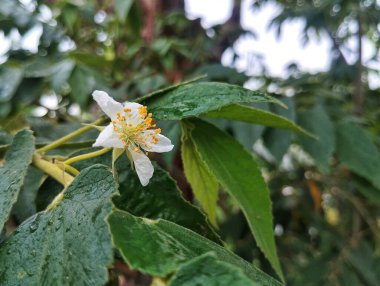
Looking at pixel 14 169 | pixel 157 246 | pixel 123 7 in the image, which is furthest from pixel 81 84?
pixel 157 246

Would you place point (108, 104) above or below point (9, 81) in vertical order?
above

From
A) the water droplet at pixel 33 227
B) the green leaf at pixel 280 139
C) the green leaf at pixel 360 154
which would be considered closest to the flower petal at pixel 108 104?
the water droplet at pixel 33 227

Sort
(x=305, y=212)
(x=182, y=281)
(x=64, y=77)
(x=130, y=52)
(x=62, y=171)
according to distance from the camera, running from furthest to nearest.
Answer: (x=305, y=212), (x=130, y=52), (x=64, y=77), (x=62, y=171), (x=182, y=281)

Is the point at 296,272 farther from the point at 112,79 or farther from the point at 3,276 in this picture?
the point at 3,276

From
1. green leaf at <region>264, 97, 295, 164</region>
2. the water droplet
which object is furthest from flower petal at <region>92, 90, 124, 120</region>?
green leaf at <region>264, 97, 295, 164</region>

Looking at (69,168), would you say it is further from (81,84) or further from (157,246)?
(81,84)

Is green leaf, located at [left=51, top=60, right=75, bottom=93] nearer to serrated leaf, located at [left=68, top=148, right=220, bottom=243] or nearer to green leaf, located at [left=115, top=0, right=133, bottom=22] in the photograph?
green leaf, located at [left=115, top=0, right=133, bottom=22]

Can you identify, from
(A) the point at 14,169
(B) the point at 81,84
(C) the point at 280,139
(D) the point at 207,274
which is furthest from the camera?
(B) the point at 81,84

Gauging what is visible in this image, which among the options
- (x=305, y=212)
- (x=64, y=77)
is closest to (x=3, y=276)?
(x=64, y=77)
